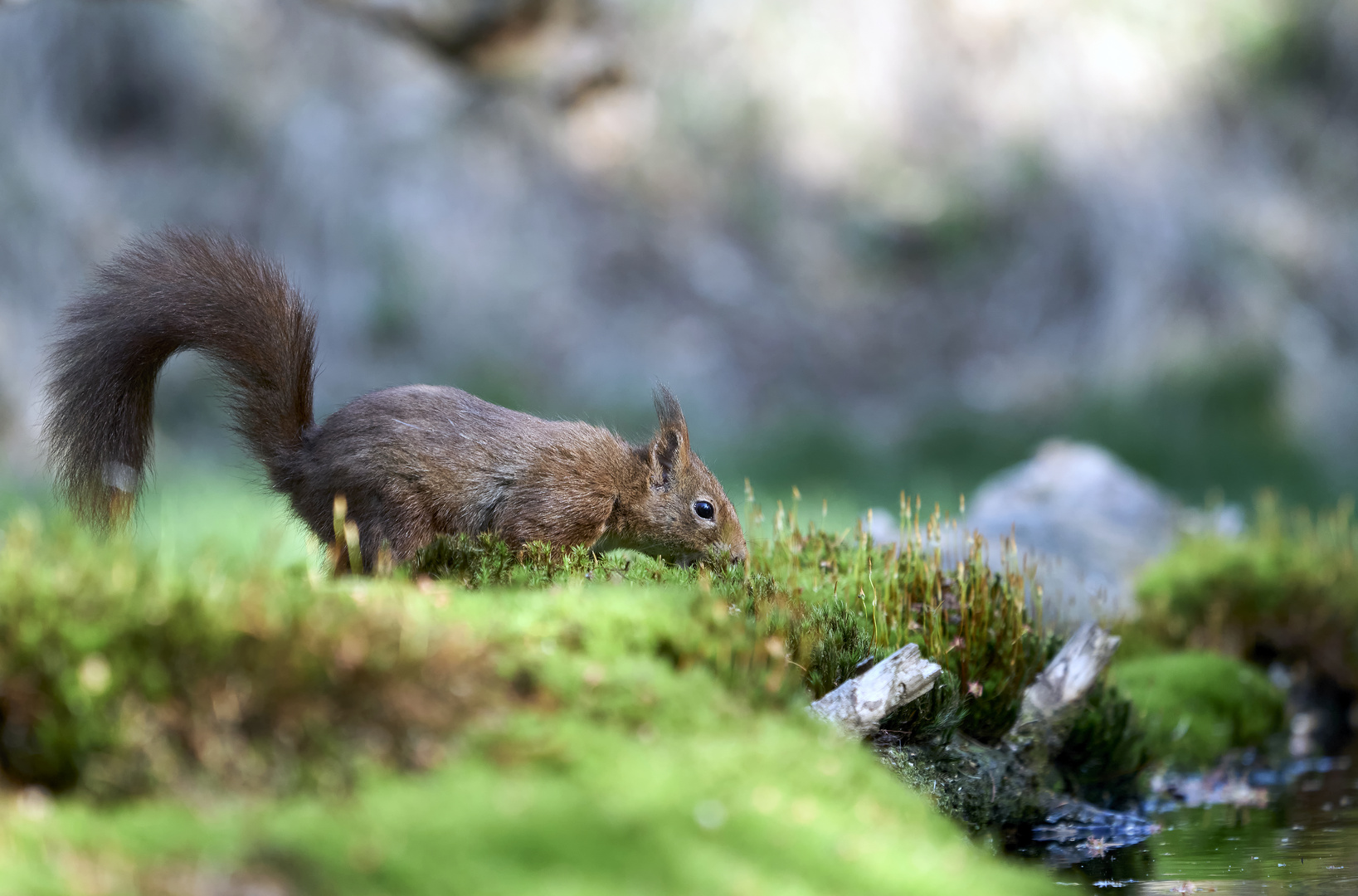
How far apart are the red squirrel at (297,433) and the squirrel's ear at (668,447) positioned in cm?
7

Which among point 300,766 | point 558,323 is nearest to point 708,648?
point 300,766

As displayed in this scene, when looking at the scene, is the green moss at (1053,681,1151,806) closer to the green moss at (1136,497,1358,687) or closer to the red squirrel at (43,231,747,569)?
the red squirrel at (43,231,747,569)

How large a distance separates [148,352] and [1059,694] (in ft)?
15.0

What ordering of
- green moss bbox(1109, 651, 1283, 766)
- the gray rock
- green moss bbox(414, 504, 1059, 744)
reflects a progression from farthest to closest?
the gray rock < green moss bbox(1109, 651, 1283, 766) < green moss bbox(414, 504, 1059, 744)

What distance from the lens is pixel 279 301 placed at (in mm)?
5586

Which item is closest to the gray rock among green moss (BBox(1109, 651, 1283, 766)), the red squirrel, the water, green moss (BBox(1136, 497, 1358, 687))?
green moss (BBox(1136, 497, 1358, 687))

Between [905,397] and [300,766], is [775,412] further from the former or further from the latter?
[300,766]

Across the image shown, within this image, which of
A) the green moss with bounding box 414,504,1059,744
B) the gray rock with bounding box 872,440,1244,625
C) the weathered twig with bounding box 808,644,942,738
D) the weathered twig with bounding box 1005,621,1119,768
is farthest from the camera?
the gray rock with bounding box 872,440,1244,625

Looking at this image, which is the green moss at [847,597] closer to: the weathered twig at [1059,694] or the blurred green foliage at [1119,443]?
the weathered twig at [1059,694]

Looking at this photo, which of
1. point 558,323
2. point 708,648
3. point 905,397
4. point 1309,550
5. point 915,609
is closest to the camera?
point 708,648

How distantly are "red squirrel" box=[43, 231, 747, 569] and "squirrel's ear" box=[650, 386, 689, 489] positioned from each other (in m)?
0.07

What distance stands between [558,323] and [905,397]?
5854 mm

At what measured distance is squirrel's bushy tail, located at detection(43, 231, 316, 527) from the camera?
527cm

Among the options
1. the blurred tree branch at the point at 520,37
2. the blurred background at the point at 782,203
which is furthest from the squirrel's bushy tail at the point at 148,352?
the blurred tree branch at the point at 520,37
